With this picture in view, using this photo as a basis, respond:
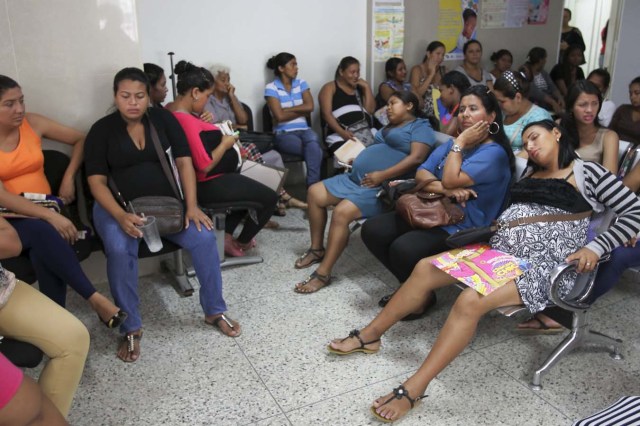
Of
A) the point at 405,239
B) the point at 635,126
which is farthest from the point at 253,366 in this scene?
the point at 635,126

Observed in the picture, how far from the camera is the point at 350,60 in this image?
4.91 m

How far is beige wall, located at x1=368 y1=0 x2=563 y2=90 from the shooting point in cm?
559

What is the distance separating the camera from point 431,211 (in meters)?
2.62

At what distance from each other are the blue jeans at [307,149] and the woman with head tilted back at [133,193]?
5.89 feet

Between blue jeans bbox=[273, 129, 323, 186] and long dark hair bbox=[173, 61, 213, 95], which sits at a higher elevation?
long dark hair bbox=[173, 61, 213, 95]

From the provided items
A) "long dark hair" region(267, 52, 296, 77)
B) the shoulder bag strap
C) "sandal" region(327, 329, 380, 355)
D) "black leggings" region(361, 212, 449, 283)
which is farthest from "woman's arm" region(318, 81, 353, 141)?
"sandal" region(327, 329, 380, 355)

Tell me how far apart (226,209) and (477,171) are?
141cm

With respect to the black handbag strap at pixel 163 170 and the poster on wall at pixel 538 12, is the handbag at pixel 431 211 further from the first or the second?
the poster on wall at pixel 538 12

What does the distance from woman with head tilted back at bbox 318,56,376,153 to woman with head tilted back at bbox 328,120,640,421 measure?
2567mm

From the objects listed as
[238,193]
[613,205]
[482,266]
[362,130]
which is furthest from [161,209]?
[362,130]

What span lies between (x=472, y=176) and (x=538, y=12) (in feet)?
15.2

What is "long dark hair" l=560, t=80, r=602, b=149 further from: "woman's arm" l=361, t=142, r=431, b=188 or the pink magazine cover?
the pink magazine cover

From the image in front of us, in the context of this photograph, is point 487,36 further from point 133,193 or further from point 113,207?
point 113,207

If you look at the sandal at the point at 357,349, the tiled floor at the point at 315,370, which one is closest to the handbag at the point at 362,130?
the tiled floor at the point at 315,370
